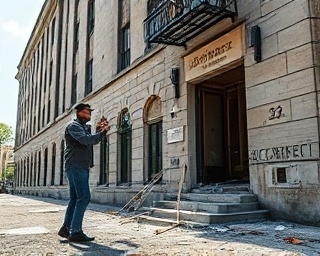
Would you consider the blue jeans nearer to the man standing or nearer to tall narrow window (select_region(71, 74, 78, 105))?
the man standing

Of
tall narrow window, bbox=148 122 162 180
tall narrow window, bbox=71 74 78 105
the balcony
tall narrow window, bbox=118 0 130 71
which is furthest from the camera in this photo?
tall narrow window, bbox=71 74 78 105

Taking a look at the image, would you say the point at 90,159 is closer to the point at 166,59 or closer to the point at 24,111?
the point at 166,59

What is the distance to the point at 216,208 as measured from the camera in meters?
6.93

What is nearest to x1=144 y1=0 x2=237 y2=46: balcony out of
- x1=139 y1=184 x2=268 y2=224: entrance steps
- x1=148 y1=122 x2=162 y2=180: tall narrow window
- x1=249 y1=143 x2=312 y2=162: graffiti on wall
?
x1=148 y1=122 x2=162 y2=180: tall narrow window

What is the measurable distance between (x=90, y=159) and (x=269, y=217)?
3746 mm

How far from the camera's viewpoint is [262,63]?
7711 millimetres

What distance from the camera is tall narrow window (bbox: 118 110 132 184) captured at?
13461 mm

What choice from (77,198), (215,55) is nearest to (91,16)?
(215,55)

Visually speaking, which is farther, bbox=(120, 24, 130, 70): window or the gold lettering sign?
bbox=(120, 24, 130, 70): window

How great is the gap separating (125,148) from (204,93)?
419 cm

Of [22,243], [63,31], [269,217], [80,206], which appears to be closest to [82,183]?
[80,206]

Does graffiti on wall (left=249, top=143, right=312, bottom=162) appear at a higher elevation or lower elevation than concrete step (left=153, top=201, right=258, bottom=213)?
higher

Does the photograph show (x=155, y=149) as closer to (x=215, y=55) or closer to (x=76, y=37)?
(x=215, y=55)

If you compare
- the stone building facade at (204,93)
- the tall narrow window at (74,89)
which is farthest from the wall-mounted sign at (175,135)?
the tall narrow window at (74,89)
